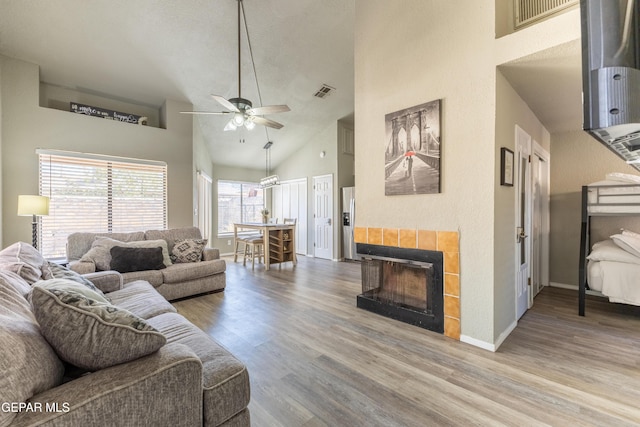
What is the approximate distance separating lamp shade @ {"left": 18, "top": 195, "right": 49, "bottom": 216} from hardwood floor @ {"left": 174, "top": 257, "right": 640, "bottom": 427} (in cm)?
214

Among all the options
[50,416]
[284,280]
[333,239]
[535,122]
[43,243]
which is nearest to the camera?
[50,416]

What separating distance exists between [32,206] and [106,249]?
90 centimetres

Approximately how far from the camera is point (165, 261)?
12.1 feet

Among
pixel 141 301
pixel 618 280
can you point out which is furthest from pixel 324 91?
pixel 618 280

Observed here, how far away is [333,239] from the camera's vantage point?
21.2 ft

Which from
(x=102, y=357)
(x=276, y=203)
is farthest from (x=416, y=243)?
(x=276, y=203)

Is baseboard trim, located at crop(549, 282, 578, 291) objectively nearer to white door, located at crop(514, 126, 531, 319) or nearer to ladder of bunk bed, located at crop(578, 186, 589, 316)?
ladder of bunk bed, located at crop(578, 186, 589, 316)

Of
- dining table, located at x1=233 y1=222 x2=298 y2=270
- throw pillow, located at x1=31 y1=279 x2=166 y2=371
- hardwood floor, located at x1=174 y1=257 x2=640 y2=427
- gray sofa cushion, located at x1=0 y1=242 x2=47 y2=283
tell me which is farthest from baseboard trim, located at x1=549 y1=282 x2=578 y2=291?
gray sofa cushion, located at x1=0 y1=242 x2=47 y2=283

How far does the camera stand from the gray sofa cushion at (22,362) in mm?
770

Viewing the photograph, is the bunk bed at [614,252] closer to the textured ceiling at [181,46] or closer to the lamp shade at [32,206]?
the textured ceiling at [181,46]

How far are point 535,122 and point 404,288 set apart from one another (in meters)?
2.67

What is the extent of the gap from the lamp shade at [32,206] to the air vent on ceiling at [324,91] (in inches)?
173

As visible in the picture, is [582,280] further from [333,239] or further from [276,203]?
[276,203]

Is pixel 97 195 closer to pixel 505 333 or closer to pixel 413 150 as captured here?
pixel 413 150
